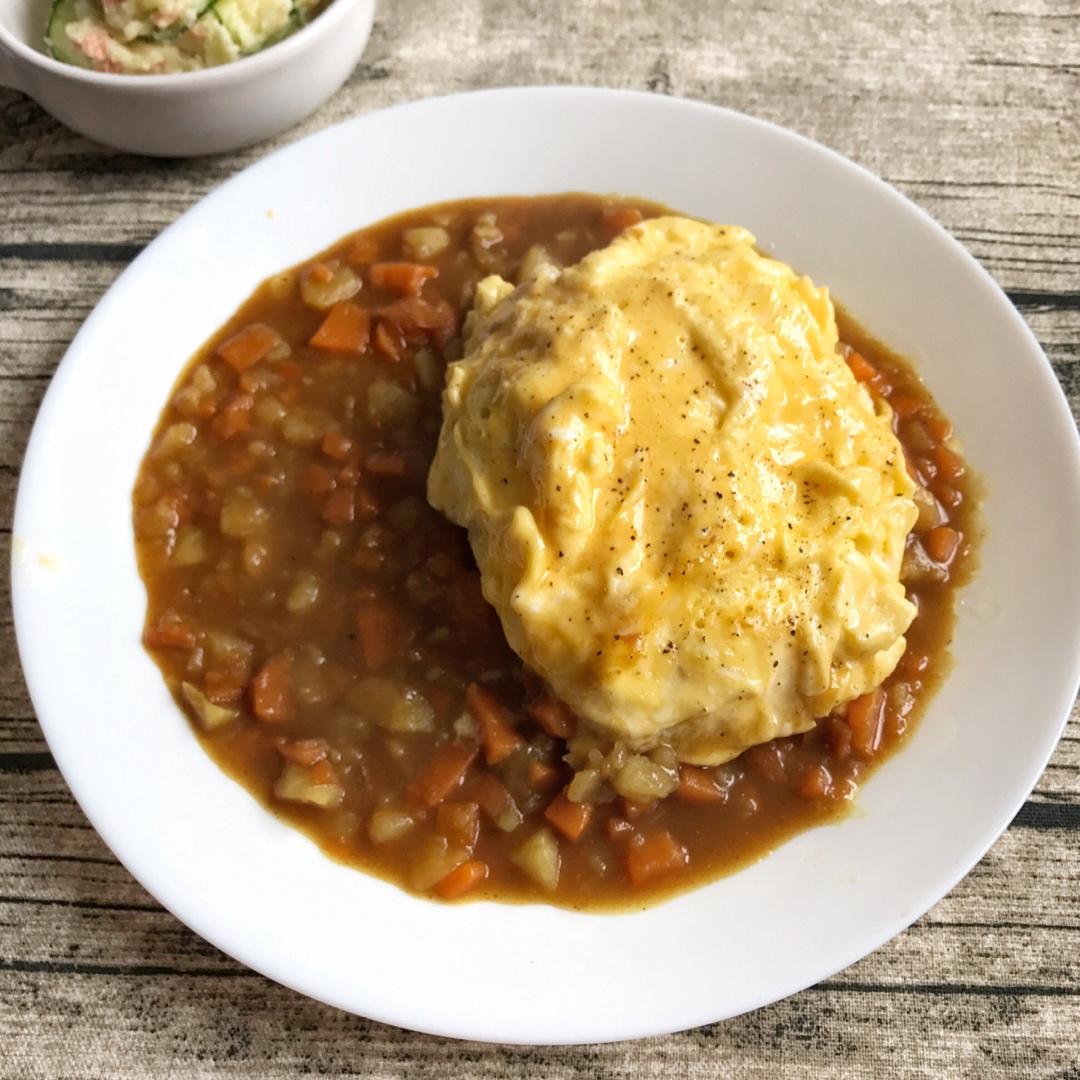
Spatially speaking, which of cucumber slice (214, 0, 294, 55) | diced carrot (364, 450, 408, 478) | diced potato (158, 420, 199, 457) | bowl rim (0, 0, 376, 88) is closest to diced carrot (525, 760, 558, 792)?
diced carrot (364, 450, 408, 478)

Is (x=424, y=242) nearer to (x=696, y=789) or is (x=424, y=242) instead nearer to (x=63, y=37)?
(x=63, y=37)

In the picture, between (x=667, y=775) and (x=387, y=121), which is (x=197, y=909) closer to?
(x=667, y=775)

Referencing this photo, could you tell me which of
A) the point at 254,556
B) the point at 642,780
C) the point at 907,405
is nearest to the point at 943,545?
the point at 907,405

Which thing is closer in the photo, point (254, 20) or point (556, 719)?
point (556, 719)

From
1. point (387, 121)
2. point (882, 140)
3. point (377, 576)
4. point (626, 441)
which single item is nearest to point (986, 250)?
point (882, 140)

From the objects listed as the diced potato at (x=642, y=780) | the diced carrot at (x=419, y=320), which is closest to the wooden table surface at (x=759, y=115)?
the diced potato at (x=642, y=780)

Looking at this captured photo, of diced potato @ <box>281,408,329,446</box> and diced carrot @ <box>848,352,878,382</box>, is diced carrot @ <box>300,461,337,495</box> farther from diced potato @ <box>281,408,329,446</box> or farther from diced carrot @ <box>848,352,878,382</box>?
diced carrot @ <box>848,352,878,382</box>

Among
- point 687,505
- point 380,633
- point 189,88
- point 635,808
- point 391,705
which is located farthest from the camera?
point 189,88
